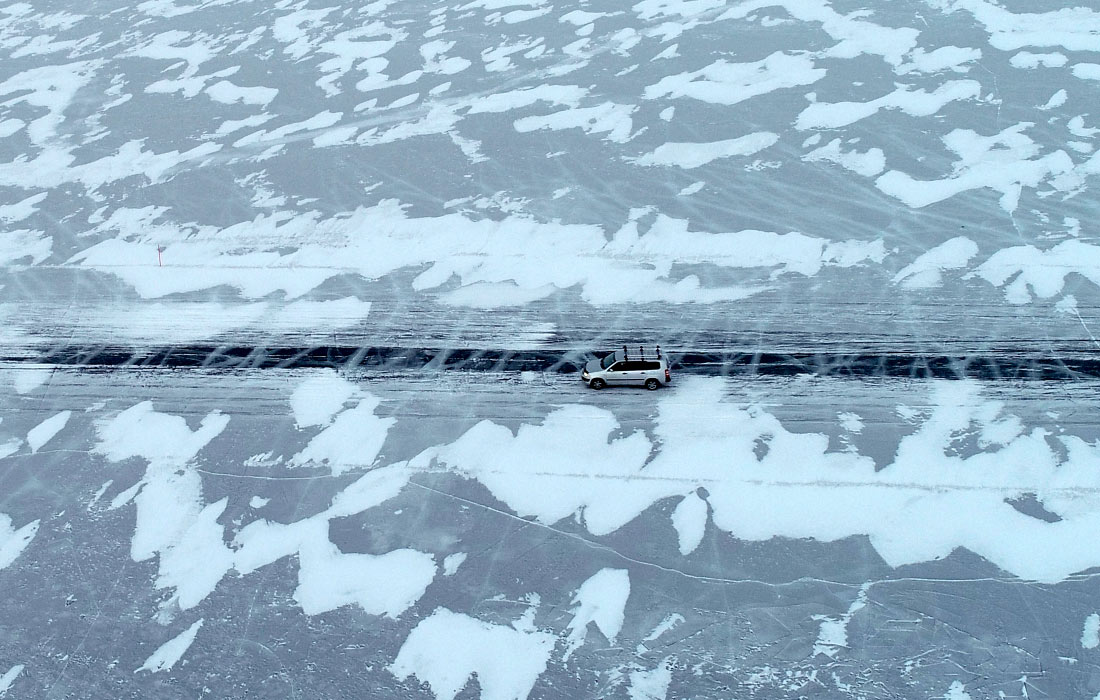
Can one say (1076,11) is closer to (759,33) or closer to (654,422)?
(759,33)

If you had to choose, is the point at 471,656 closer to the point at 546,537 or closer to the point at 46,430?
the point at 546,537

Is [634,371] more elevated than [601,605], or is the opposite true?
[634,371]

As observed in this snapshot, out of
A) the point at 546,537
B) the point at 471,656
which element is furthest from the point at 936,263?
the point at 471,656

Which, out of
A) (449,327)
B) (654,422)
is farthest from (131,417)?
(654,422)

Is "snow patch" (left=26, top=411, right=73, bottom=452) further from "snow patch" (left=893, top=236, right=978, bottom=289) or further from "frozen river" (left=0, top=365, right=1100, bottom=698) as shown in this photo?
"snow patch" (left=893, top=236, right=978, bottom=289)

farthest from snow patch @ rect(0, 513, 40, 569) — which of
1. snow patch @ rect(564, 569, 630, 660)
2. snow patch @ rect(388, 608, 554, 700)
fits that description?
snow patch @ rect(564, 569, 630, 660)

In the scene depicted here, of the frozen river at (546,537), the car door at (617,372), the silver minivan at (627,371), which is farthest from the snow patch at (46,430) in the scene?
the car door at (617,372)

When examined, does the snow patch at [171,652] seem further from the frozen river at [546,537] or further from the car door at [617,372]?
the car door at [617,372]
